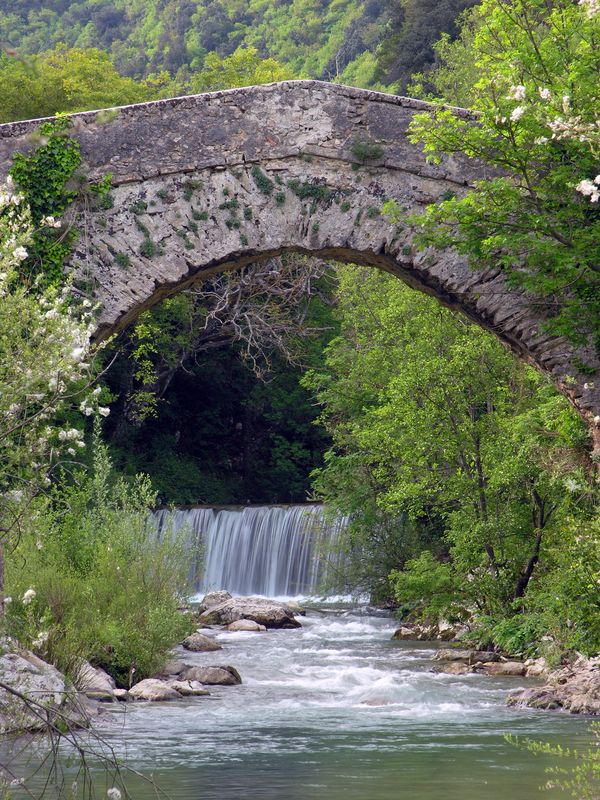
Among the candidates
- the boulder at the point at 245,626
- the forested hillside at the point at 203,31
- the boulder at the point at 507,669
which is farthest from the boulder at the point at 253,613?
the forested hillside at the point at 203,31

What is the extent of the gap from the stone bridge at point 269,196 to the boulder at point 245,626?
765 cm

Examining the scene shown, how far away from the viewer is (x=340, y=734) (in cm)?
731

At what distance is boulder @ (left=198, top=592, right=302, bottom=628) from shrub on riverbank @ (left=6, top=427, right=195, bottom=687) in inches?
176

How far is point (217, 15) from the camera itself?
41.8m

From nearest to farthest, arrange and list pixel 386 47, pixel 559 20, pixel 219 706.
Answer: pixel 559 20 < pixel 219 706 < pixel 386 47

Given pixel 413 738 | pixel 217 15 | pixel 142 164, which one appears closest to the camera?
pixel 413 738

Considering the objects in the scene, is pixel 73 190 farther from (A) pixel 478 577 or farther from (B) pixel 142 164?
(A) pixel 478 577

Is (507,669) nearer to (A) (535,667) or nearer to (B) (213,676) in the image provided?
(A) (535,667)

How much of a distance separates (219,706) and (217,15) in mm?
39808

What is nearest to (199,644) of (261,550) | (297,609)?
(297,609)

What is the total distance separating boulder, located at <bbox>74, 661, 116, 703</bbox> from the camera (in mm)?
8109

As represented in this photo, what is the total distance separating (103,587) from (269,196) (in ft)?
14.7

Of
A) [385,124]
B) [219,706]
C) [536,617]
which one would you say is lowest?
[219,706]

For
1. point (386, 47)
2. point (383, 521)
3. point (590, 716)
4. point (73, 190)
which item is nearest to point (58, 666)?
point (73, 190)
